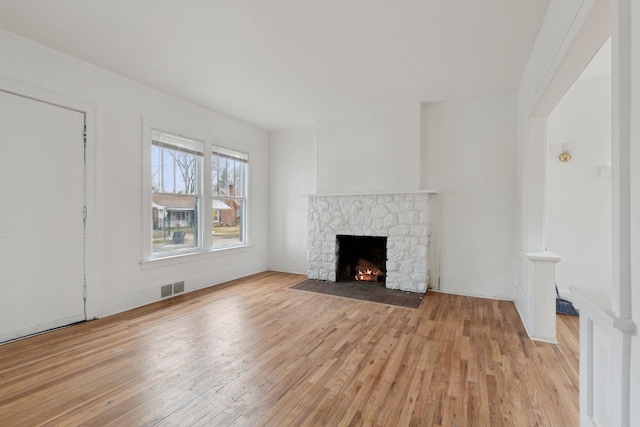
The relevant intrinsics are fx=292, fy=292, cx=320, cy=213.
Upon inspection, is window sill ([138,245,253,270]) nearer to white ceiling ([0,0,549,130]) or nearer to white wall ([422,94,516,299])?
white ceiling ([0,0,549,130])

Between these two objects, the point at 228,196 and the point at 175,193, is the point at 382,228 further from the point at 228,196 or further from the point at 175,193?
the point at 175,193

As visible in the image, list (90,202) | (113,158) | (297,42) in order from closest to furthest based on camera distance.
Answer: (297,42), (90,202), (113,158)

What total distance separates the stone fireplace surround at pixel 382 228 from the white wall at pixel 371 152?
0.21 meters

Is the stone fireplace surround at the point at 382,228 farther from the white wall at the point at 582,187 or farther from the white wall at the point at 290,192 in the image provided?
the white wall at the point at 582,187

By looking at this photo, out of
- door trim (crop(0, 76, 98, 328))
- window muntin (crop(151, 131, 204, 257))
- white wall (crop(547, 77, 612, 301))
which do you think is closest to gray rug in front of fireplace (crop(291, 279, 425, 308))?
window muntin (crop(151, 131, 204, 257))

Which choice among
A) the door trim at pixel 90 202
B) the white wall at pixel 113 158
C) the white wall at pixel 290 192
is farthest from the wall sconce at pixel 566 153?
the door trim at pixel 90 202

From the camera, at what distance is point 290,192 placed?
571 centimetres

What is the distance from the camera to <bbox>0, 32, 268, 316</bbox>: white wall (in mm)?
2850

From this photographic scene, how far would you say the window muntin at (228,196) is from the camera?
480 centimetres

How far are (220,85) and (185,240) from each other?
7.39ft

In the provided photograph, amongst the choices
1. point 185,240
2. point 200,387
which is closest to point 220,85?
point 185,240

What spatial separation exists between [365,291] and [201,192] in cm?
292

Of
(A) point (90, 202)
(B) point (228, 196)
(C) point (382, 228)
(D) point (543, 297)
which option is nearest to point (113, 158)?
(A) point (90, 202)

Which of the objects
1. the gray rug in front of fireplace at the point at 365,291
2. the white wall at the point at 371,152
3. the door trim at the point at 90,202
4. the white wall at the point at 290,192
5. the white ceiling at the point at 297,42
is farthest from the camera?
the white wall at the point at 290,192
